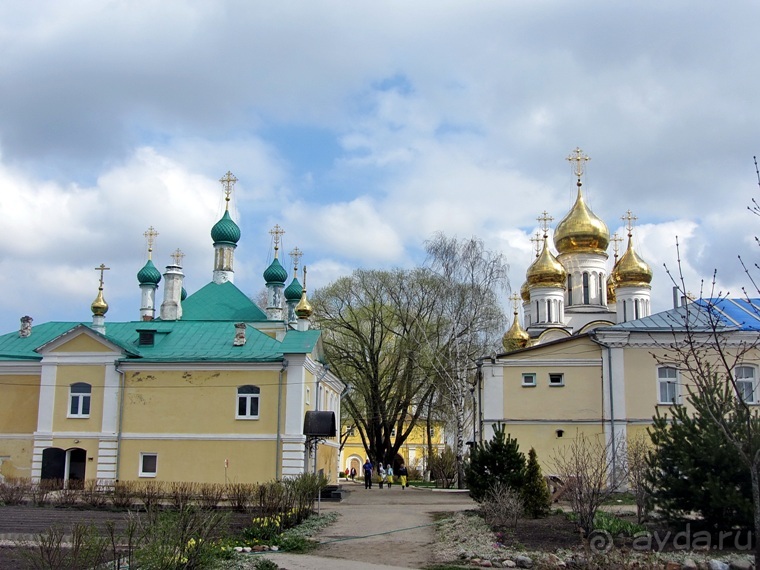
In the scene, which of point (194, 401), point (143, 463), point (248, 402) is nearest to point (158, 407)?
point (194, 401)

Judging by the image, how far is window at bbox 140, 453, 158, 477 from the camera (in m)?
27.3

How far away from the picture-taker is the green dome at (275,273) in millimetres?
40531

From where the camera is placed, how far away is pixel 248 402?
27.5 metres

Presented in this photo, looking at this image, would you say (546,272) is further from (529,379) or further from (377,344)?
(529,379)

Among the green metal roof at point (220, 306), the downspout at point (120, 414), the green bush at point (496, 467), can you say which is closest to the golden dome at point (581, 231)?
the green metal roof at point (220, 306)

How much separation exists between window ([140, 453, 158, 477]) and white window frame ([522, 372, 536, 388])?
12.2 meters

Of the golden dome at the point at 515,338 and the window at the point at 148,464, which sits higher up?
the golden dome at the point at 515,338

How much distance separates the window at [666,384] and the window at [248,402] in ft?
42.3

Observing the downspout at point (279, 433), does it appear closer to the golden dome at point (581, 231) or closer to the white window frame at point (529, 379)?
the white window frame at point (529, 379)

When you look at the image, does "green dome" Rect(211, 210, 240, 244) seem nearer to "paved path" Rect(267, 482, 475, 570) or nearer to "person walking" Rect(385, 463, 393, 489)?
"person walking" Rect(385, 463, 393, 489)

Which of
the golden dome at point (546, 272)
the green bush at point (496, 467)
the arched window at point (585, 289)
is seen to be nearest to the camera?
the green bush at point (496, 467)

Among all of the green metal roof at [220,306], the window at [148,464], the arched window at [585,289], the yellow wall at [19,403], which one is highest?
the arched window at [585,289]

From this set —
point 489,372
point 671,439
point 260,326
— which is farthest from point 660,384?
point 260,326

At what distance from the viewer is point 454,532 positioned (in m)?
15.6
